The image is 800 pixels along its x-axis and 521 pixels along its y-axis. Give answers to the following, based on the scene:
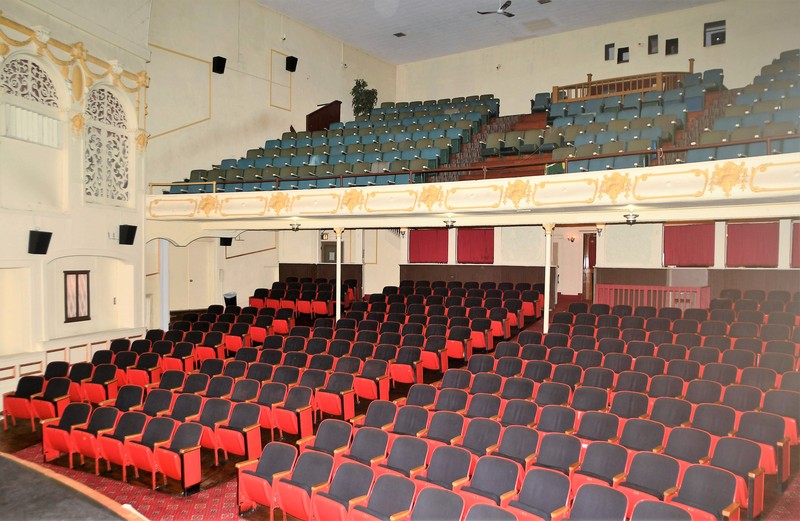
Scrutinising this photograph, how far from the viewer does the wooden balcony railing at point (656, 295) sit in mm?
12141

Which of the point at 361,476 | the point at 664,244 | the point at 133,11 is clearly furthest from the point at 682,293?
the point at 133,11

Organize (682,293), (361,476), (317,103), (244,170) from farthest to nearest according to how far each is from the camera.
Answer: (317,103), (244,170), (682,293), (361,476)

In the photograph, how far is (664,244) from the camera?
13539 millimetres

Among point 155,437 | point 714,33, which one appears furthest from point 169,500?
point 714,33

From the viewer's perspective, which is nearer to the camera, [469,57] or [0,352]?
[0,352]

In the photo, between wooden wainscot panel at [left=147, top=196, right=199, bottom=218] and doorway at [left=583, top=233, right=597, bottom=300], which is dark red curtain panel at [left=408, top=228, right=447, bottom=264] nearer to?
doorway at [left=583, top=233, right=597, bottom=300]

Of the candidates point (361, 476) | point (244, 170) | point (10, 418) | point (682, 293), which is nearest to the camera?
point (361, 476)

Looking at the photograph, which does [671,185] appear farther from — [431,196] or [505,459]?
[505,459]

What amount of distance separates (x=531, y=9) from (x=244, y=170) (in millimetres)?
9388

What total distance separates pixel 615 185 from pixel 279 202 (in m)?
6.69

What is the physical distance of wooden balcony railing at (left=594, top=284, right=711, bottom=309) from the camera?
12.1 m

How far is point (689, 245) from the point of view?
13227 millimetres

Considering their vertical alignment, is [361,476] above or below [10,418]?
above

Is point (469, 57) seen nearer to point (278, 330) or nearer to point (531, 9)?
point (531, 9)
